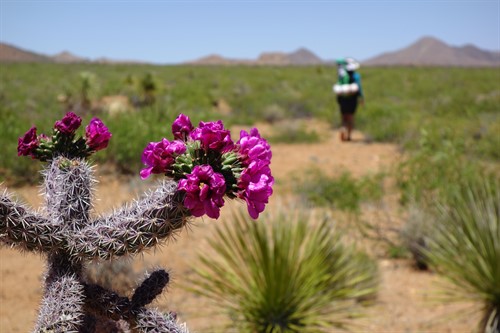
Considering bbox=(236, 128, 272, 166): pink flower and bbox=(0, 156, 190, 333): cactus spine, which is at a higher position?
bbox=(236, 128, 272, 166): pink flower

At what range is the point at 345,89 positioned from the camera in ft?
43.0

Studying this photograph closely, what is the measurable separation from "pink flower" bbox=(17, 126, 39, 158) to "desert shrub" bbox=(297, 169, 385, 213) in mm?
6191

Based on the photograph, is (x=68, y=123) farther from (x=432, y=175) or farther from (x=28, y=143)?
(x=432, y=175)

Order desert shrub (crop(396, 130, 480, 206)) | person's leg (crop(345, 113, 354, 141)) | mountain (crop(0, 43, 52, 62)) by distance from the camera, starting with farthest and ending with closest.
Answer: person's leg (crop(345, 113, 354, 141)) → mountain (crop(0, 43, 52, 62)) → desert shrub (crop(396, 130, 480, 206))

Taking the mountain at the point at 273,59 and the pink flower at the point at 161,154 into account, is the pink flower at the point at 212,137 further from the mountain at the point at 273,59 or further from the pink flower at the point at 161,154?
the mountain at the point at 273,59

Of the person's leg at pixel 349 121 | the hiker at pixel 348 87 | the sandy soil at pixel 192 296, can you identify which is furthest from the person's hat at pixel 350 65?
the sandy soil at pixel 192 296

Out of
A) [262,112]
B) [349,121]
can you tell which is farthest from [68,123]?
[262,112]

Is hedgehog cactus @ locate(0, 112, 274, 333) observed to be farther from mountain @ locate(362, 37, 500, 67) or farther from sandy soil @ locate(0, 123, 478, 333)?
mountain @ locate(362, 37, 500, 67)

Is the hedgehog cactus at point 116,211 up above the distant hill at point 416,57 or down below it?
below

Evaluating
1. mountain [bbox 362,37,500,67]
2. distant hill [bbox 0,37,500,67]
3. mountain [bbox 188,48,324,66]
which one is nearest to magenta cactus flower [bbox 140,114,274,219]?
mountain [bbox 188,48,324,66]

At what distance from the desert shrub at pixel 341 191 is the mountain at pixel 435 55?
487 feet

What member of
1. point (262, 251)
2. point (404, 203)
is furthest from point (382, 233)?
point (262, 251)

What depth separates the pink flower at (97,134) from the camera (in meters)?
1.68

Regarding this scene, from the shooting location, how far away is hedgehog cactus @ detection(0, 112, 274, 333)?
1331 millimetres
